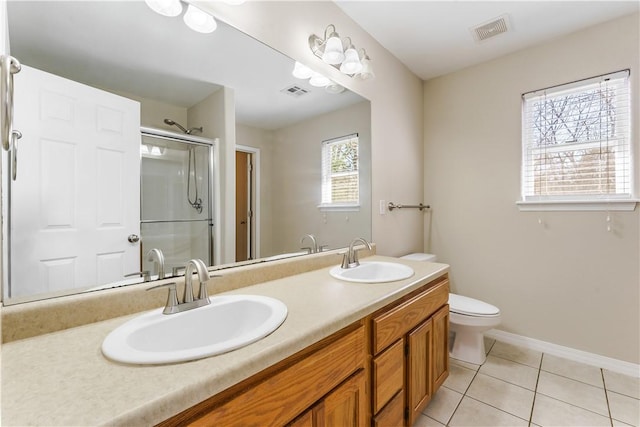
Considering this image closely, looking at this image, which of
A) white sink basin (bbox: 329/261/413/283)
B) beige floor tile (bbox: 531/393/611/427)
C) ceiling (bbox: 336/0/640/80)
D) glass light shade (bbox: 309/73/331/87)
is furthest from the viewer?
ceiling (bbox: 336/0/640/80)

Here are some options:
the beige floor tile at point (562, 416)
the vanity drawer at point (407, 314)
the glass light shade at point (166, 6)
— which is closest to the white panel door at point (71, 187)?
the glass light shade at point (166, 6)

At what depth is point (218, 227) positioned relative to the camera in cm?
125

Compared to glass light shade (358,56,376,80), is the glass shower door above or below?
below

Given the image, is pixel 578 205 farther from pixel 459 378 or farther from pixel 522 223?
pixel 459 378

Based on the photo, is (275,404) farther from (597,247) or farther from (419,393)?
(597,247)

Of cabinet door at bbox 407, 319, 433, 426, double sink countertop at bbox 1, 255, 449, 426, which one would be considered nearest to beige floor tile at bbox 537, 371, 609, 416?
cabinet door at bbox 407, 319, 433, 426

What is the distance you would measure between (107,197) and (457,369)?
7.46 ft

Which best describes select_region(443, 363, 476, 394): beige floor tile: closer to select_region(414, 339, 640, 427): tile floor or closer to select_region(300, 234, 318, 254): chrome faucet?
select_region(414, 339, 640, 427): tile floor

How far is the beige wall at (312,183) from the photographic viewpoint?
5.02 ft

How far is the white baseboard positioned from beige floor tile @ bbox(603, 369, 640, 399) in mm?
43

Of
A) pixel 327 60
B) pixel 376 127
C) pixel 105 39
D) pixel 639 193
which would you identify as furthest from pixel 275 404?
pixel 639 193

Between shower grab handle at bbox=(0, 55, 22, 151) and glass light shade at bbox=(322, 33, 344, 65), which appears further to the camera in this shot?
glass light shade at bbox=(322, 33, 344, 65)

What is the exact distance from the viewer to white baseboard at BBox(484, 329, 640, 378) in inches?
73.3

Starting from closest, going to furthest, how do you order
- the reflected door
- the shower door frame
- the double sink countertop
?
the double sink countertop, the shower door frame, the reflected door
